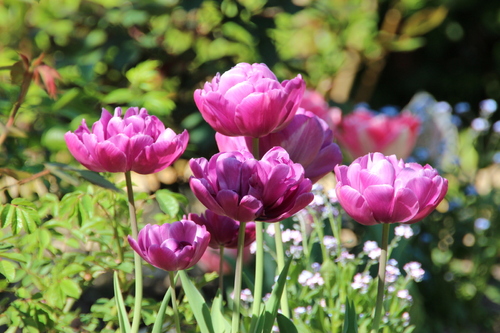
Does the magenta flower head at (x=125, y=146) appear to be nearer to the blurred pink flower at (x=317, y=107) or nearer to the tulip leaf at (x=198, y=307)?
the tulip leaf at (x=198, y=307)

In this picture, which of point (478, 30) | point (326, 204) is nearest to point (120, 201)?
point (326, 204)

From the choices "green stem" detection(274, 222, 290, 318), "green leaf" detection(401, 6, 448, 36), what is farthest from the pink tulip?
"green leaf" detection(401, 6, 448, 36)

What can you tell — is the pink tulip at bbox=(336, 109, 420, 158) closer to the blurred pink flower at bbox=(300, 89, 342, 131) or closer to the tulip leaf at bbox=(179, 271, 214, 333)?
the blurred pink flower at bbox=(300, 89, 342, 131)

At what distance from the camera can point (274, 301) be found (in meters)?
0.71

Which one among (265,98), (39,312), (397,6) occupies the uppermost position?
(265,98)

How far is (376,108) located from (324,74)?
30.2 inches

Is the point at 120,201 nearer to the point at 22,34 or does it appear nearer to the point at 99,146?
the point at 99,146

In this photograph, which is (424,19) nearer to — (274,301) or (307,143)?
(307,143)

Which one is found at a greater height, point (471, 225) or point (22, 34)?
point (22, 34)

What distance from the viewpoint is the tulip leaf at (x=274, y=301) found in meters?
0.71

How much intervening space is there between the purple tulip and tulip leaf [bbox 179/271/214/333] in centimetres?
19

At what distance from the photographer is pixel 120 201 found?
42.1 inches

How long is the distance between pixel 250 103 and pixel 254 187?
3.9 inches

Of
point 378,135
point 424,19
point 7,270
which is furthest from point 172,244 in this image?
point 424,19
